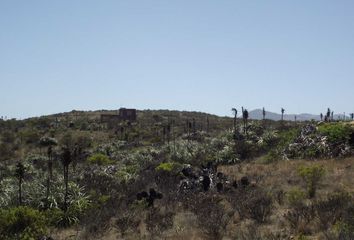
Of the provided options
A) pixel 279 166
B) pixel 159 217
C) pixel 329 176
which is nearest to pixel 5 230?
pixel 159 217

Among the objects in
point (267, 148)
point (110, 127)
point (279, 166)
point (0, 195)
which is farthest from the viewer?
point (110, 127)

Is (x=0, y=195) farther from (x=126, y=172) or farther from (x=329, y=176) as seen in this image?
(x=329, y=176)

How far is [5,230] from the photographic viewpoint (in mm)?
11195

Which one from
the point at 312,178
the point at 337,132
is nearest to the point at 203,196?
the point at 312,178

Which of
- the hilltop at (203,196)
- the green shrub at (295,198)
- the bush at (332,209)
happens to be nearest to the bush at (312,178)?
the hilltop at (203,196)

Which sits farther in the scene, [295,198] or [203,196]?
[203,196]

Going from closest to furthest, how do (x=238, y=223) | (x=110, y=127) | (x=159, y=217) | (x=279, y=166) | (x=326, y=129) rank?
(x=238, y=223), (x=159, y=217), (x=279, y=166), (x=326, y=129), (x=110, y=127)

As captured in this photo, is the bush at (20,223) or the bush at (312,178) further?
the bush at (312,178)

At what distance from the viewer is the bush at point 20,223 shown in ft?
35.1

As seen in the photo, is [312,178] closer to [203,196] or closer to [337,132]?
[203,196]

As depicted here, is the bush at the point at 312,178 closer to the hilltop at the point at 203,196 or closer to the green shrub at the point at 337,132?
the hilltop at the point at 203,196

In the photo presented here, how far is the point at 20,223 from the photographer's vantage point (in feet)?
37.3

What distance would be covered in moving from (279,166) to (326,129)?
5.14 metres

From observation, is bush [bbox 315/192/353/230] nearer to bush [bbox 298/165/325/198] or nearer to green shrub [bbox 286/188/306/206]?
green shrub [bbox 286/188/306/206]
